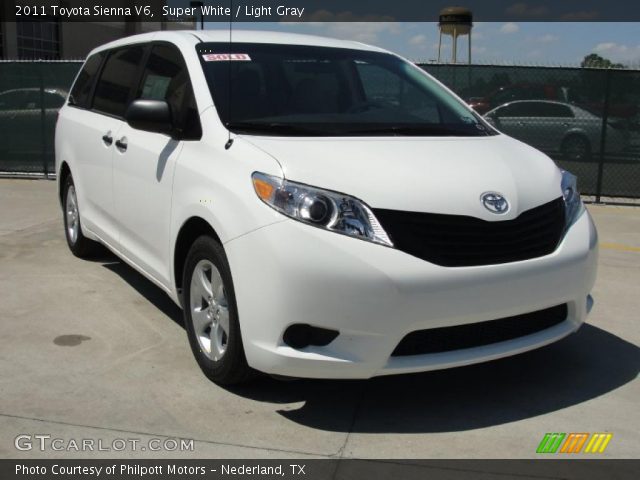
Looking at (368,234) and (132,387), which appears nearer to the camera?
(368,234)

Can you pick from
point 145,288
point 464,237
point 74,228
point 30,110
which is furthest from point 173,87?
point 30,110

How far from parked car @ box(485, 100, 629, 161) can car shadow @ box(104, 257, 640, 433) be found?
20.7 feet

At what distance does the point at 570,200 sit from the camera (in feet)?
12.8

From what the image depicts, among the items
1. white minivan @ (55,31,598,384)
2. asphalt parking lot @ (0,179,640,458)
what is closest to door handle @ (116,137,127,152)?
white minivan @ (55,31,598,384)

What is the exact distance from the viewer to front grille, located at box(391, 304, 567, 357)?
3332 mm

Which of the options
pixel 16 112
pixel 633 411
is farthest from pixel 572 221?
pixel 16 112

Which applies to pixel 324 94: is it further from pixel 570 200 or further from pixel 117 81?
pixel 117 81

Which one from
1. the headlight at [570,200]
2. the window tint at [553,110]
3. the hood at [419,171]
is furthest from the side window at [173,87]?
the window tint at [553,110]

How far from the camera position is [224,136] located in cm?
376

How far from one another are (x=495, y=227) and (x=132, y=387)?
78.2 inches

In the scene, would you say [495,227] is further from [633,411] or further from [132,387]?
[132,387]

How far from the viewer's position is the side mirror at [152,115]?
403 cm
